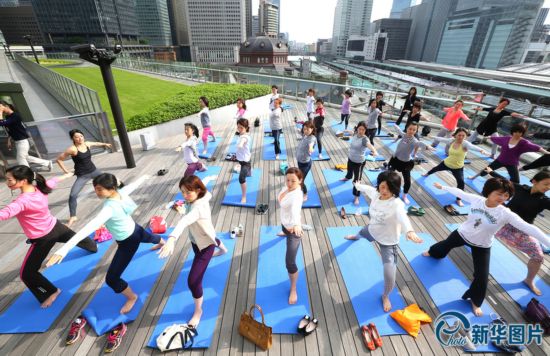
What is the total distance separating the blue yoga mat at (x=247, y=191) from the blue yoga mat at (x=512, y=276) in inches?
196

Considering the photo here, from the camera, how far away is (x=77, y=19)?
260 feet

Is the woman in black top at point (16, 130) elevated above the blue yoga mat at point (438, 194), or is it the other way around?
the woman in black top at point (16, 130)

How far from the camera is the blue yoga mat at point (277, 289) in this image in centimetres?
351

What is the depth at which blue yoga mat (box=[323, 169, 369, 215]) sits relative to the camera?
6.04 meters

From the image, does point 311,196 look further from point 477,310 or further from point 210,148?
point 210,148

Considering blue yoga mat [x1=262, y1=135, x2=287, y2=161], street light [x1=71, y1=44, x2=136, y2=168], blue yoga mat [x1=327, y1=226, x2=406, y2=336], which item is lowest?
blue yoga mat [x1=327, y1=226, x2=406, y2=336]

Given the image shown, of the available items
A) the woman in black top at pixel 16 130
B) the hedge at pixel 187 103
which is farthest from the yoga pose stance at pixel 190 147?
the hedge at pixel 187 103

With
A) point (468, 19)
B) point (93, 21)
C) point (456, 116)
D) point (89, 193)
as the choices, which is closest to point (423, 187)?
point (456, 116)

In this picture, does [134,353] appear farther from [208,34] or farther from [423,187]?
[208,34]

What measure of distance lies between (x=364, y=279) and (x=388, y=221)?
53.8 inches

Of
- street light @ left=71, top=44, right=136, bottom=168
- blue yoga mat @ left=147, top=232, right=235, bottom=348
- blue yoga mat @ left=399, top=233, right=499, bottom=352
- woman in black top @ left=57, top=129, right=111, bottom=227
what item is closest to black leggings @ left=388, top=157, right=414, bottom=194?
blue yoga mat @ left=399, top=233, right=499, bottom=352

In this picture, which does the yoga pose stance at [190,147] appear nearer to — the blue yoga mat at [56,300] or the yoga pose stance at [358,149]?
the blue yoga mat at [56,300]

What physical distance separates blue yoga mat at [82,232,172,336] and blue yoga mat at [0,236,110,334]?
47 cm

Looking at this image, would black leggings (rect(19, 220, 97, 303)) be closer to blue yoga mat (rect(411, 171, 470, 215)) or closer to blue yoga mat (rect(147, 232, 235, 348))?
blue yoga mat (rect(147, 232, 235, 348))
